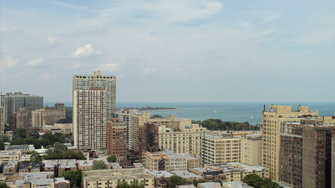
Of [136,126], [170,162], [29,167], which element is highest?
[136,126]

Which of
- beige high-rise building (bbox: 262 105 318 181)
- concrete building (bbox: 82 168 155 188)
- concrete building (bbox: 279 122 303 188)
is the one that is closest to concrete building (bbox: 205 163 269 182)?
beige high-rise building (bbox: 262 105 318 181)

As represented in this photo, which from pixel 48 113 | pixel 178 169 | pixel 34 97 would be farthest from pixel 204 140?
pixel 34 97

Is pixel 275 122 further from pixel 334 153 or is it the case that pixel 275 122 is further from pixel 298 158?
pixel 334 153

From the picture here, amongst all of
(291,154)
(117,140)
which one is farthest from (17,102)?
(291,154)

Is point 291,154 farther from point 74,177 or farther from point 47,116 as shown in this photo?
point 47,116

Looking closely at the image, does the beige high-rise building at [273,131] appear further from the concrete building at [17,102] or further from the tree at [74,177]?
the concrete building at [17,102]

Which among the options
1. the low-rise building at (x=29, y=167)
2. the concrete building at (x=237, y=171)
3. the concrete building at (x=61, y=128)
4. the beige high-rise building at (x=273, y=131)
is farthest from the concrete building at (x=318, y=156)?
the concrete building at (x=61, y=128)

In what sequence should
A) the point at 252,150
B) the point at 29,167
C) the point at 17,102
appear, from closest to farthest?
the point at 29,167
the point at 252,150
the point at 17,102

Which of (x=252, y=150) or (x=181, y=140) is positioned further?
(x=181, y=140)
